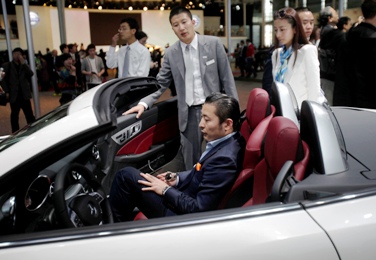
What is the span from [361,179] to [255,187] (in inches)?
17.7

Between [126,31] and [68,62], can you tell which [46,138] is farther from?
[68,62]

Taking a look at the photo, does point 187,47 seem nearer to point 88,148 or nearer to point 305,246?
point 88,148

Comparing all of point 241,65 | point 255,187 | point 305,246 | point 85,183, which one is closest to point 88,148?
point 85,183

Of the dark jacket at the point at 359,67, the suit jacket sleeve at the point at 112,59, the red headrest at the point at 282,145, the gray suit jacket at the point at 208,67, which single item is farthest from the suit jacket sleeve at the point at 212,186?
the suit jacket sleeve at the point at 112,59

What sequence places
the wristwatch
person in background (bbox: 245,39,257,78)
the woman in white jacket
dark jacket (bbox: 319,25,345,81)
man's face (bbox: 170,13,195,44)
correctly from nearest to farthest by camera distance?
the wristwatch, the woman in white jacket, man's face (bbox: 170,13,195,44), dark jacket (bbox: 319,25,345,81), person in background (bbox: 245,39,257,78)

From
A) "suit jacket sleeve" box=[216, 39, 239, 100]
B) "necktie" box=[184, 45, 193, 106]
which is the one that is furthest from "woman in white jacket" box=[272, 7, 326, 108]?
"necktie" box=[184, 45, 193, 106]

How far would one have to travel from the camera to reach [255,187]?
5.55 ft

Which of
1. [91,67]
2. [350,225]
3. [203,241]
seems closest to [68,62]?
[91,67]

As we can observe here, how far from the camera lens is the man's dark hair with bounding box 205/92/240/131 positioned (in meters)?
2.00

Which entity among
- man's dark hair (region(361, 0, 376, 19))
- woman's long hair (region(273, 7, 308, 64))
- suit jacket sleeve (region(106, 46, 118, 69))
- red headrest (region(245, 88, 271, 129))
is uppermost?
man's dark hair (region(361, 0, 376, 19))

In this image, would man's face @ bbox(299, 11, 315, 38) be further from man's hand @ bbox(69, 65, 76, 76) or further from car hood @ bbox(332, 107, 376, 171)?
man's hand @ bbox(69, 65, 76, 76)

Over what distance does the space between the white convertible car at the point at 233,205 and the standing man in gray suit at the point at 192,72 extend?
1237mm

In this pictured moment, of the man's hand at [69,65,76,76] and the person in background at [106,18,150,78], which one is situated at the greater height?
the person in background at [106,18,150,78]

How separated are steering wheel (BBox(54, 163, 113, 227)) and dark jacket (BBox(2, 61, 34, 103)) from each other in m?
4.63
